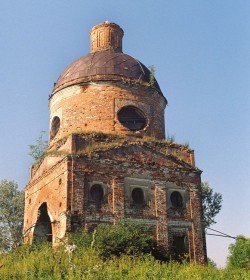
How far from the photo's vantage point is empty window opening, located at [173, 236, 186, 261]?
44.9 ft

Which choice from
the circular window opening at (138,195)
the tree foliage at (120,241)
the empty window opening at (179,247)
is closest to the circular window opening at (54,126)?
the circular window opening at (138,195)

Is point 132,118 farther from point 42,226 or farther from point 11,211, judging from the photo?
point 11,211

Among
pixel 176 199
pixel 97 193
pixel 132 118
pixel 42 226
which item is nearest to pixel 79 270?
pixel 97 193

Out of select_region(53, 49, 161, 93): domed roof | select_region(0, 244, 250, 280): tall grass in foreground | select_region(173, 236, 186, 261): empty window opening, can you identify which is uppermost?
select_region(53, 49, 161, 93): domed roof

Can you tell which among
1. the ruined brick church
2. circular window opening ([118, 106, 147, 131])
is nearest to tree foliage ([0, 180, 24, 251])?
the ruined brick church

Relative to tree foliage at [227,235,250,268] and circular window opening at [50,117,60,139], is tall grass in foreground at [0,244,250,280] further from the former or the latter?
tree foliage at [227,235,250,268]

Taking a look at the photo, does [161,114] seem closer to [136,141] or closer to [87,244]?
[136,141]

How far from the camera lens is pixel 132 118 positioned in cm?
1595

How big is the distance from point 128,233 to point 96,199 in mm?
1632

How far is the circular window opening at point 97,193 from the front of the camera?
13.2 metres

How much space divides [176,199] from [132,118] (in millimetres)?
3442

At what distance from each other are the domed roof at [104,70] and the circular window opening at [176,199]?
4351 millimetres

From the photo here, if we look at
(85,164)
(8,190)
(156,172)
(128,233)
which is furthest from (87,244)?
(8,190)

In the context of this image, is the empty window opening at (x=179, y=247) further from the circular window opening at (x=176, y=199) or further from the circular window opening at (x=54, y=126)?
the circular window opening at (x=54, y=126)
